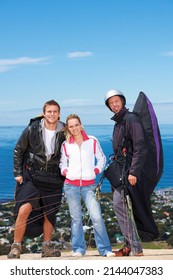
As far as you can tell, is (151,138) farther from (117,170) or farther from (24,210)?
(24,210)

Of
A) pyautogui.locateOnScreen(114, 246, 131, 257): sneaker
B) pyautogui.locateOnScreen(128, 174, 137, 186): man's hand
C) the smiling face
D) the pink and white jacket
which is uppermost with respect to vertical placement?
the smiling face

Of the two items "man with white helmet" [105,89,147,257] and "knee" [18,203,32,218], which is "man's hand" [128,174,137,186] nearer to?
"man with white helmet" [105,89,147,257]

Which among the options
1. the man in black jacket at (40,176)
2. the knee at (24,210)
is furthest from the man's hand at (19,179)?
the knee at (24,210)

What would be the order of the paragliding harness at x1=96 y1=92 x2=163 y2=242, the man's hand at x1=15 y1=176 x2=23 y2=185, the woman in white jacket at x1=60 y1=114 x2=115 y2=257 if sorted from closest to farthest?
1. the woman in white jacket at x1=60 y1=114 x2=115 y2=257
2. the paragliding harness at x1=96 y1=92 x2=163 y2=242
3. the man's hand at x1=15 y1=176 x2=23 y2=185

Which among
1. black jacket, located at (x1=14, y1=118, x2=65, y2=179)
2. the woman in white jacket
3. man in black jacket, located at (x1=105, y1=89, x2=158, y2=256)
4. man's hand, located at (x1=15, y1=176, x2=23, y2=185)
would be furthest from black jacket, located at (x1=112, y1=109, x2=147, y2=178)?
man's hand, located at (x1=15, y1=176, x2=23, y2=185)

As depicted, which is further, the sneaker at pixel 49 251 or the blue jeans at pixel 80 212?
the sneaker at pixel 49 251

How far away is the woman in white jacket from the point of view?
5676mm

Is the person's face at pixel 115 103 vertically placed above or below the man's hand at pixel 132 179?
above

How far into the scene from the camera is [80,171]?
18.6ft

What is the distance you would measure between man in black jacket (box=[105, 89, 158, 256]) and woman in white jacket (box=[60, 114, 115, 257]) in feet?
0.75

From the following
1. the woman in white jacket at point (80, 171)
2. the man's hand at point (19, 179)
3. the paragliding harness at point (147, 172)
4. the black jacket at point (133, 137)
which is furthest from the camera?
the man's hand at point (19, 179)

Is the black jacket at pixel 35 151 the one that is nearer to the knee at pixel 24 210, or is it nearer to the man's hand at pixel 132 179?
the knee at pixel 24 210

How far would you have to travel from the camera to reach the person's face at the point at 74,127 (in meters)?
5.71
